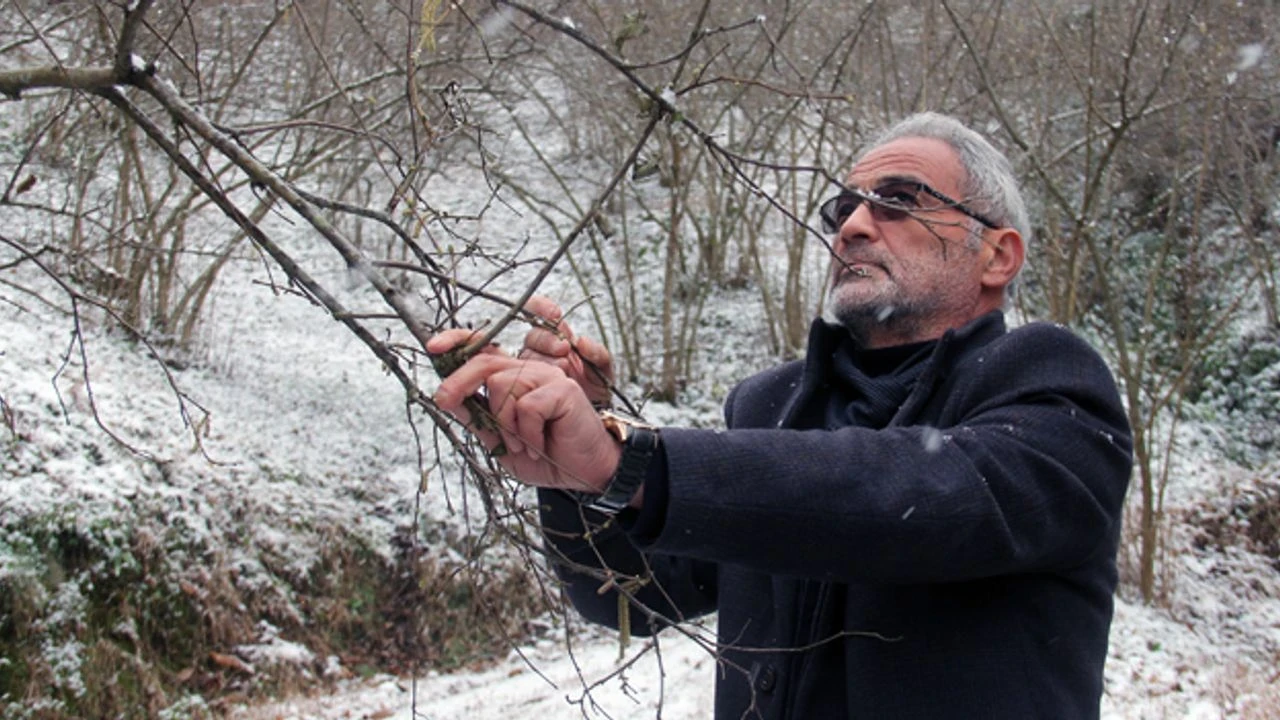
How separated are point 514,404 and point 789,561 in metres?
0.42

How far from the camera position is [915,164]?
1.86m

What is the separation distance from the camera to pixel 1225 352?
9.85 metres

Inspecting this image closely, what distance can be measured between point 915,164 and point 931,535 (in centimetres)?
91

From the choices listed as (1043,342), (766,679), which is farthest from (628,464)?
(1043,342)

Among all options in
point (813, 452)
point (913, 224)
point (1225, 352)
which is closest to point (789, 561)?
point (813, 452)

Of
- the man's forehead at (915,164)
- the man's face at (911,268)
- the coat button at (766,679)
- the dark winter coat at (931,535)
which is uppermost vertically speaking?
the man's forehead at (915,164)

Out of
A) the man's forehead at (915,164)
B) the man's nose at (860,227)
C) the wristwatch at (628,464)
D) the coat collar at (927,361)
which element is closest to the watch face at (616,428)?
the wristwatch at (628,464)

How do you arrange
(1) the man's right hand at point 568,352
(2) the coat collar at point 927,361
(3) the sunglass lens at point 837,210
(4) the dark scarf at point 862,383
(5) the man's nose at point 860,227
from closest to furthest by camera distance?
(1) the man's right hand at point 568,352
(2) the coat collar at point 927,361
(4) the dark scarf at point 862,383
(5) the man's nose at point 860,227
(3) the sunglass lens at point 837,210

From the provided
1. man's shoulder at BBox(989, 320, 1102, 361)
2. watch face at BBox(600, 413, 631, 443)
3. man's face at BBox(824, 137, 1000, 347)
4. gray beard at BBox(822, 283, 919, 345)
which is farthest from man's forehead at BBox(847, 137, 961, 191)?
watch face at BBox(600, 413, 631, 443)

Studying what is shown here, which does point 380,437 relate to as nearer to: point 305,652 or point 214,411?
point 214,411

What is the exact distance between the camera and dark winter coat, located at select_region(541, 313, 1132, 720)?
3.96ft

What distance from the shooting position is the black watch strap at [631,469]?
1.21m

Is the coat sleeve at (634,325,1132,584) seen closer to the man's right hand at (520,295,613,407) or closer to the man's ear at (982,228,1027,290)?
the man's right hand at (520,295,613,407)

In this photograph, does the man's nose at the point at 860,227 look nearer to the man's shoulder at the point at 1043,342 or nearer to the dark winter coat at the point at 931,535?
the dark winter coat at the point at 931,535
